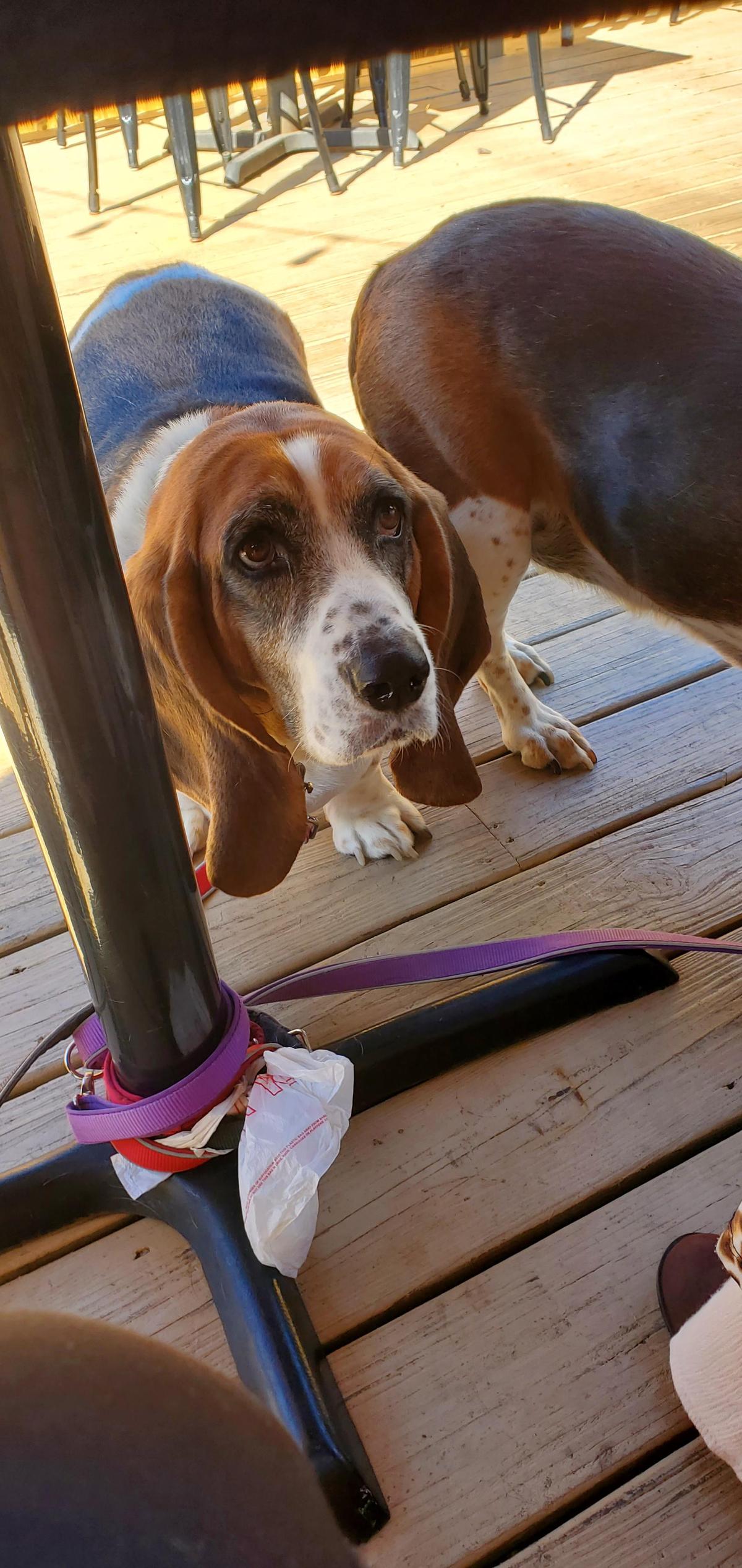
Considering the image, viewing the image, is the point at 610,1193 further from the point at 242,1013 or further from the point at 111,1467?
the point at 111,1467

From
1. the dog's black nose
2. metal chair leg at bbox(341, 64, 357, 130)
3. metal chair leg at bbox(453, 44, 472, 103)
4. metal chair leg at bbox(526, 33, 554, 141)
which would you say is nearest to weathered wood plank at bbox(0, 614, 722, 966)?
the dog's black nose

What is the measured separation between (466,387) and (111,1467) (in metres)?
1.85

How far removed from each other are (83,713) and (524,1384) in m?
0.93

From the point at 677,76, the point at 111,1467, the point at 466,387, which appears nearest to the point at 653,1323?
the point at 111,1467

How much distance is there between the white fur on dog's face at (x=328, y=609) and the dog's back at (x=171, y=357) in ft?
1.69

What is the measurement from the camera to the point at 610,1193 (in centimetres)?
143

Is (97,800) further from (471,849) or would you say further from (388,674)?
Answer: (471,849)

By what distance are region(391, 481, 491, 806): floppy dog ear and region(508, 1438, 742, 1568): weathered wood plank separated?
1.00m

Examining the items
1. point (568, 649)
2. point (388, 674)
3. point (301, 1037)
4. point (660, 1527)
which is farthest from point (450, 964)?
point (568, 649)

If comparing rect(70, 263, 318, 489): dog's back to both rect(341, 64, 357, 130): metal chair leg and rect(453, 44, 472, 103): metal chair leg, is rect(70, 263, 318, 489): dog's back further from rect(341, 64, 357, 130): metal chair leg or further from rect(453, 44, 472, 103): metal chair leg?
rect(453, 44, 472, 103): metal chair leg

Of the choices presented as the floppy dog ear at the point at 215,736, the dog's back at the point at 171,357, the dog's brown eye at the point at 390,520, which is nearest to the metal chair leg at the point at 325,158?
the dog's back at the point at 171,357

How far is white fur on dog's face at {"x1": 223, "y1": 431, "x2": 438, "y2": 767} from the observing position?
1382 millimetres

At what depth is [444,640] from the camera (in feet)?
5.77

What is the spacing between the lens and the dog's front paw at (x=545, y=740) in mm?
2113
